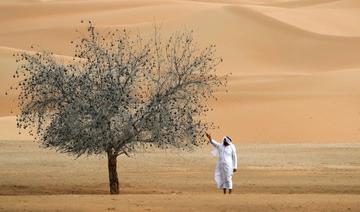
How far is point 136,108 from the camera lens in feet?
91.8

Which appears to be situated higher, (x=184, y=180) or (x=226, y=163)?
(x=226, y=163)

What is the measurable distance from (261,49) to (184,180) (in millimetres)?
66016

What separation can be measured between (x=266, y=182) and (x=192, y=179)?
2.33 meters

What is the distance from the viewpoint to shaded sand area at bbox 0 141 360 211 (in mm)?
23000

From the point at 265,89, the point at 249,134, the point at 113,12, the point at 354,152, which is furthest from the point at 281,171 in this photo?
the point at 113,12

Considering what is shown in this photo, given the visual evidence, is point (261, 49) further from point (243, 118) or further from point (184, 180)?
point (184, 180)

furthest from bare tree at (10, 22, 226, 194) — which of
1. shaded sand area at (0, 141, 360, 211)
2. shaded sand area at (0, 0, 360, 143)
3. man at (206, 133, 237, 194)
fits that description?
shaded sand area at (0, 0, 360, 143)

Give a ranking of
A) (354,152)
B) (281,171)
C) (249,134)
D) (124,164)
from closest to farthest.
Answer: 1. (281,171)
2. (124,164)
3. (354,152)
4. (249,134)

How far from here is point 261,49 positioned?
3871 inches

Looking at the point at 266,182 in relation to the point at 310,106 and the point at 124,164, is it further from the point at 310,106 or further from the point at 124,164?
the point at 310,106

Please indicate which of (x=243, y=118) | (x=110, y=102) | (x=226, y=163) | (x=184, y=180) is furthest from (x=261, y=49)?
(x=110, y=102)

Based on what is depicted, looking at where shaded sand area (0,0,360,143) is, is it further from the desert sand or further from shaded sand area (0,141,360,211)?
shaded sand area (0,141,360,211)

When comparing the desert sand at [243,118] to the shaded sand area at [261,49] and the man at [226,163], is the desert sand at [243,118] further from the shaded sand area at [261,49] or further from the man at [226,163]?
the man at [226,163]

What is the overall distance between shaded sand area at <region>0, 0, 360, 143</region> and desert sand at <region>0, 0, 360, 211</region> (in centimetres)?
10
